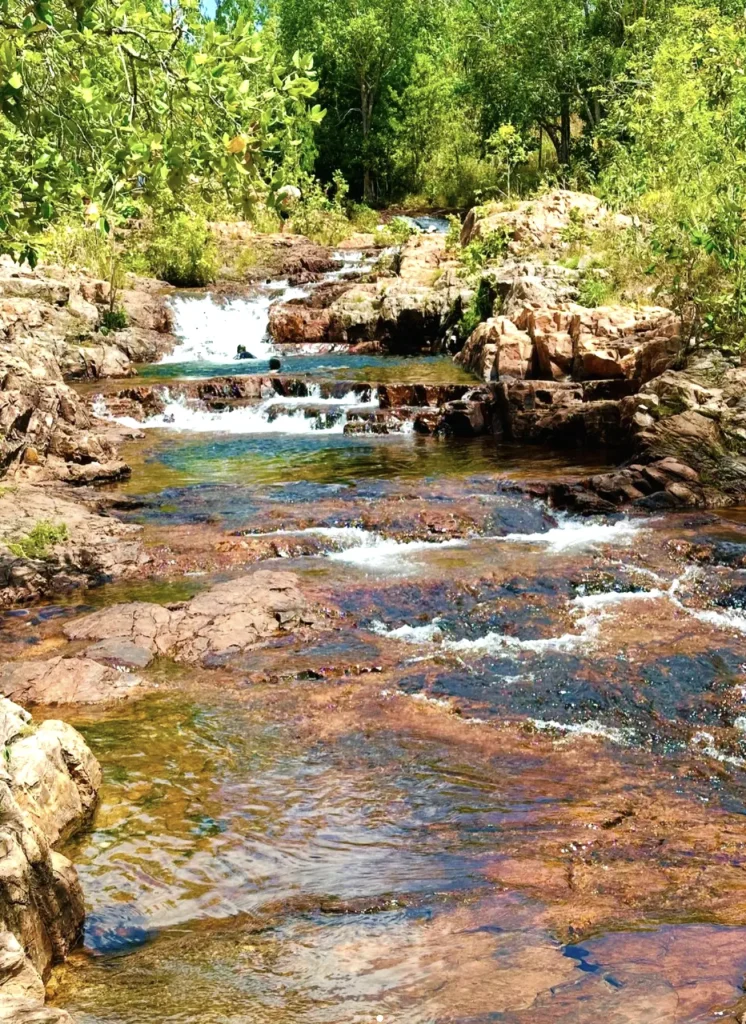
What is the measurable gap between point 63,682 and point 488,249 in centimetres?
2413

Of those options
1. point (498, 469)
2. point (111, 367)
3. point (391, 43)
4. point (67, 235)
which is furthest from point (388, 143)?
point (498, 469)

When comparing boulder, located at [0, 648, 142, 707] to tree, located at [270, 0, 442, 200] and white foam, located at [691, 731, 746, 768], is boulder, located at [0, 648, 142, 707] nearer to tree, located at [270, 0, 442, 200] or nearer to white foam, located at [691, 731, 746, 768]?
white foam, located at [691, 731, 746, 768]

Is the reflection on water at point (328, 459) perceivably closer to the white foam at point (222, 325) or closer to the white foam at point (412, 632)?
the white foam at point (412, 632)

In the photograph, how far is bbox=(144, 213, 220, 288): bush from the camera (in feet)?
112

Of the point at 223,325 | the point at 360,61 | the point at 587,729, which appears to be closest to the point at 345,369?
the point at 223,325

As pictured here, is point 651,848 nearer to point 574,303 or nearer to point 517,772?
point 517,772

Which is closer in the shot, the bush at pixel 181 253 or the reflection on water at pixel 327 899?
the reflection on water at pixel 327 899

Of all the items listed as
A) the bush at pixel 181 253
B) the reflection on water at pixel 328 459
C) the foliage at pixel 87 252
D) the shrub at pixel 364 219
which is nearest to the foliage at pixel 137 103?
the reflection on water at pixel 328 459

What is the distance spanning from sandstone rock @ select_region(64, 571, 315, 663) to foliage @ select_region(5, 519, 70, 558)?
6.23 ft

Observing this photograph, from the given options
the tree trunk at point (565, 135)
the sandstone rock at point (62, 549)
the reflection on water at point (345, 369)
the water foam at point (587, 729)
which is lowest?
the water foam at point (587, 729)

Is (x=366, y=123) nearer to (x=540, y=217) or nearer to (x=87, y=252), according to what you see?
(x=540, y=217)

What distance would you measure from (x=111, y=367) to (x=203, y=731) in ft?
65.8

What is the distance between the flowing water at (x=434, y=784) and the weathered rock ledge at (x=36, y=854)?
7.0 inches

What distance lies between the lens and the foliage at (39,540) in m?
11.1
